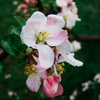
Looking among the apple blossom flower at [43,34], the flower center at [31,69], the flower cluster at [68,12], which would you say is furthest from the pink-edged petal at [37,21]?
the flower cluster at [68,12]

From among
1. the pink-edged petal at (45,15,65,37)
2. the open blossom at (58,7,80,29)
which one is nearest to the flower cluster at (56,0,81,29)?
the open blossom at (58,7,80,29)

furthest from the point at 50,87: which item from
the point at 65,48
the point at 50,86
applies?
the point at 65,48

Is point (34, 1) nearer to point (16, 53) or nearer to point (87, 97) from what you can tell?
point (16, 53)

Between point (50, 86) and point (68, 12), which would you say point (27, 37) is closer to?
point (50, 86)

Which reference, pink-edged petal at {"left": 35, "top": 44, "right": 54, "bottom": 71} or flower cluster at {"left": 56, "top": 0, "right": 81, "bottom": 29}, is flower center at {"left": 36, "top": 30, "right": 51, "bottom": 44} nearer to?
pink-edged petal at {"left": 35, "top": 44, "right": 54, "bottom": 71}

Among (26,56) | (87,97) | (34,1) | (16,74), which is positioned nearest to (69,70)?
(87,97)
